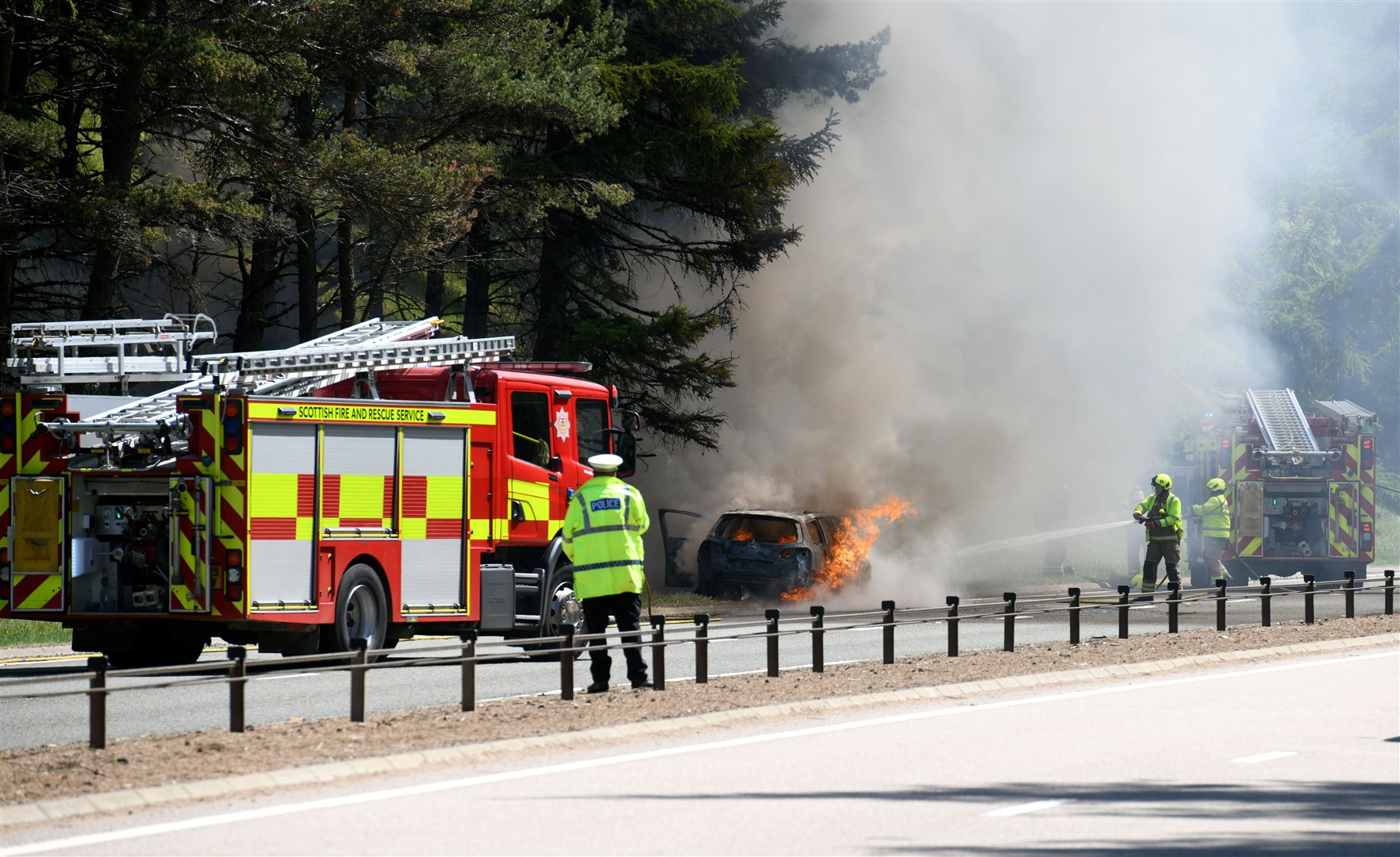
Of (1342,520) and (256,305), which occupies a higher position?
(256,305)

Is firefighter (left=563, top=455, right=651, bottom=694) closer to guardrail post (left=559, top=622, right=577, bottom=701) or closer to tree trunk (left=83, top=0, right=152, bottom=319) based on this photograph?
guardrail post (left=559, top=622, right=577, bottom=701)

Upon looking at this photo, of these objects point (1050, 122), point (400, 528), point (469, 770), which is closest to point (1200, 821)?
point (469, 770)

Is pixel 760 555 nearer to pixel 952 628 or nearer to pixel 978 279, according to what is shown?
pixel 952 628

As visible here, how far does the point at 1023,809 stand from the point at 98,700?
4.76 m

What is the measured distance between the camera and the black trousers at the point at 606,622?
12.5 metres

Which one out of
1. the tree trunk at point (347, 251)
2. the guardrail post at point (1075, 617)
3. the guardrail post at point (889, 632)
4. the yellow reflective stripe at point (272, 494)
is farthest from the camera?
the tree trunk at point (347, 251)

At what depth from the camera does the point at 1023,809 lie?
7.98 m

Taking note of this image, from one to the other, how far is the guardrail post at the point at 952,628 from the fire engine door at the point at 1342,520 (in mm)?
14724

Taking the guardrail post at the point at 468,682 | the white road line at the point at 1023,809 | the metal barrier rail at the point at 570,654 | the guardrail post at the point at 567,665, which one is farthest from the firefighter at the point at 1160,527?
the white road line at the point at 1023,809

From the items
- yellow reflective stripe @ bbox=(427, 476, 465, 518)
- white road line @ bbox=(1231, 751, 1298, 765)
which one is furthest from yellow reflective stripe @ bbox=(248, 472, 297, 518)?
white road line @ bbox=(1231, 751, 1298, 765)

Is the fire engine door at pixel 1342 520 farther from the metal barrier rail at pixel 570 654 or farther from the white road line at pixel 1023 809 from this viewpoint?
the white road line at pixel 1023 809

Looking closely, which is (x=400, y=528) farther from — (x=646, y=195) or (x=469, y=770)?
(x=646, y=195)

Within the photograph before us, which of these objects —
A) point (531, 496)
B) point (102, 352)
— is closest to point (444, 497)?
point (531, 496)

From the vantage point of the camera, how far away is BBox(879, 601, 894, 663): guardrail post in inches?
561
